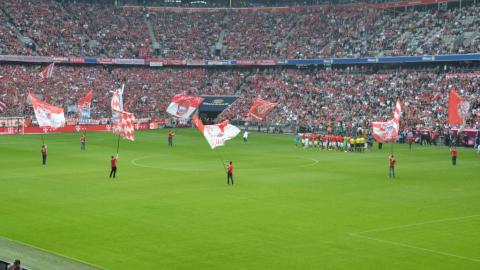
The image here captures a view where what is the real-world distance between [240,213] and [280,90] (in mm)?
64176

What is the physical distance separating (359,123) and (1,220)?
54740 mm

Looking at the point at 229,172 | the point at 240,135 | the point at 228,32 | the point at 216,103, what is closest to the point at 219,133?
the point at 229,172

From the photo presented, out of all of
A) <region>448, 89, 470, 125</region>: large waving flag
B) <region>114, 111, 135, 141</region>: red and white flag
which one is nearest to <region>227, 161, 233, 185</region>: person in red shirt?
<region>114, 111, 135, 141</region>: red and white flag

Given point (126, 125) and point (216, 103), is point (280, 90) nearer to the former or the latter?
point (216, 103)

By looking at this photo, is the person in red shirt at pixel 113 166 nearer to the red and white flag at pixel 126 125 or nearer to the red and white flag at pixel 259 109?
the red and white flag at pixel 126 125

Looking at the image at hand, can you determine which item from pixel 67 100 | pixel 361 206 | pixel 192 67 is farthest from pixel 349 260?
pixel 192 67

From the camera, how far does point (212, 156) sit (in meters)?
56.0

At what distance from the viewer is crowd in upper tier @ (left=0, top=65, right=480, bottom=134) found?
78.4 m

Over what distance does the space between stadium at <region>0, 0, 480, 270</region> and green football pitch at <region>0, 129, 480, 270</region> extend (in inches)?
5.3

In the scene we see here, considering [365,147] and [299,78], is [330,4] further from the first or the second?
[365,147]

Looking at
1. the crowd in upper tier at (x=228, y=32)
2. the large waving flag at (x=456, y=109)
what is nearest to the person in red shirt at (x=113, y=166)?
the large waving flag at (x=456, y=109)

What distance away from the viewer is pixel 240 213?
31516 mm

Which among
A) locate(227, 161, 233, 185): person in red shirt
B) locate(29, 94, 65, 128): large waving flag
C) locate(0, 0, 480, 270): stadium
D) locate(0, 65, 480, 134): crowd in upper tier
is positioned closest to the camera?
locate(0, 0, 480, 270): stadium

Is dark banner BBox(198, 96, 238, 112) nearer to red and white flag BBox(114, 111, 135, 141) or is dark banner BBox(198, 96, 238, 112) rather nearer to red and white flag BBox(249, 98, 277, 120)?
red and white flag BBox(249, 98, 277, 120)
